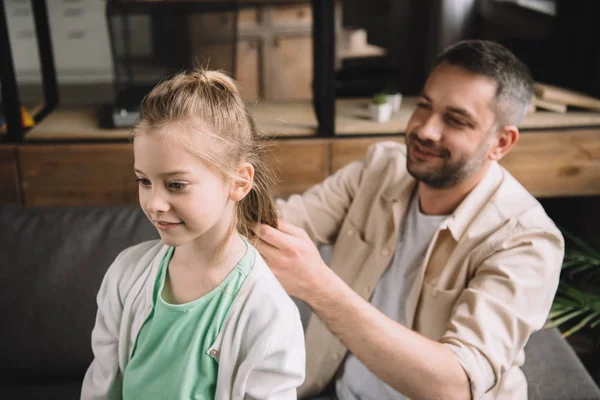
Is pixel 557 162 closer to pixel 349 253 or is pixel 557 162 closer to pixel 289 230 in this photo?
pixel 349 253

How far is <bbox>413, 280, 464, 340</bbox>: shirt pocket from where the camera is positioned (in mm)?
1358

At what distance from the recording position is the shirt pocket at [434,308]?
4.46ft

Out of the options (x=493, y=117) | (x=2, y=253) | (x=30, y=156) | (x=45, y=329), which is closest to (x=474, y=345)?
(x=493, y=117)

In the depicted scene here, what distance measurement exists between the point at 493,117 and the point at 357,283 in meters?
0.50

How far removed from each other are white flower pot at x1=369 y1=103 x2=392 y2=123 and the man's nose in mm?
937

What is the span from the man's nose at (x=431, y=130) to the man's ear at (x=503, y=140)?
0.14 meters

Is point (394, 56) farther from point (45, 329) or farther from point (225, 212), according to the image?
point (225, 212)

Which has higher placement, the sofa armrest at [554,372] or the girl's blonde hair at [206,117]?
the girl's blonde hair at [206,117]

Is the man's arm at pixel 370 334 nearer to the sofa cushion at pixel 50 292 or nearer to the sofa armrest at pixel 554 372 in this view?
the sofa armrest at pixel 554 372

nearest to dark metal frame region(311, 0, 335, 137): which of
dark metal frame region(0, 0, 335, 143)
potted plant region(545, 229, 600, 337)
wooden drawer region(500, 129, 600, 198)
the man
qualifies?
dark metal frame region(0, 0, 335, 143)

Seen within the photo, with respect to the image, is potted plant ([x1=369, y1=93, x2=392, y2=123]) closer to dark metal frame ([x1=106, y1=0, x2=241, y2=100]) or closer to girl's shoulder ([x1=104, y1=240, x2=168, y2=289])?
dark metal frame ([x1=106, y1=0, x2=241, y2=100])

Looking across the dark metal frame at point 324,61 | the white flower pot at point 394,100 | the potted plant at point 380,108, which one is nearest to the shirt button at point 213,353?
the dark metal frame at point 324,61

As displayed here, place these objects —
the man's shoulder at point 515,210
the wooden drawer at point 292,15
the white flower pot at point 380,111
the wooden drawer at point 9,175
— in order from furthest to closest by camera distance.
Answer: the wooden drawer at point 292,15, the white flower pot at point 380,111, the wooden drawer at point 9,175, the man's shoulder at point 515,210

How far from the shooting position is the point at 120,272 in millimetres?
1014
